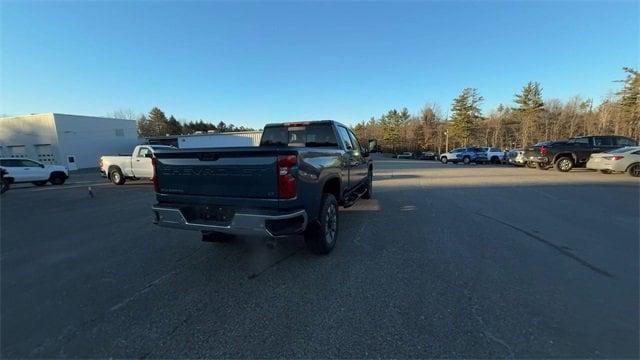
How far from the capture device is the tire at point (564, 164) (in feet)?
58.5

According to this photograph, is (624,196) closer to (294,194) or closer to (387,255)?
(387,255)

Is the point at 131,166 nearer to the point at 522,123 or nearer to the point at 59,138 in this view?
the point at 59,138

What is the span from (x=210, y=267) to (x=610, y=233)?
22.8 ft

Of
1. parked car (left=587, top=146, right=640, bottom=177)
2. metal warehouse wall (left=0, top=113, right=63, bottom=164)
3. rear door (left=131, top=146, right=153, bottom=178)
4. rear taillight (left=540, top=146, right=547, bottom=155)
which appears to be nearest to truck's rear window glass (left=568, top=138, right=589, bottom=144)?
rear taillight (left=540, top=146, right=547, bottom=155)

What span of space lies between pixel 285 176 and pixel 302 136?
2.86 metres

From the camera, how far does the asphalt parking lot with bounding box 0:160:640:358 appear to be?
8.98 feet

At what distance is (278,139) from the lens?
6.70 m

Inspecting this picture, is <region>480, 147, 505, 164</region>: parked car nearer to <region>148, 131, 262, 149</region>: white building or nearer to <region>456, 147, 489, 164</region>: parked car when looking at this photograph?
<region>456, 147, 489, 164</region>: parked car

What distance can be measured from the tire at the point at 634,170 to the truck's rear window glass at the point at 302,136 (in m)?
15.9

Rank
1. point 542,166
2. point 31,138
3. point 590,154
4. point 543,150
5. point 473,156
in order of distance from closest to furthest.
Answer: point 590,154, point 543,150, point 542,166, point 473,156, point 31,138

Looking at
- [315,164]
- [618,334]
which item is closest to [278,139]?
[315,164]

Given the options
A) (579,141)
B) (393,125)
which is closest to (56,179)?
(579,141)

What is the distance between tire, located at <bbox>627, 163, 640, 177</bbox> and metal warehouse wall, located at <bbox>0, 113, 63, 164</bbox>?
4578 centimetres

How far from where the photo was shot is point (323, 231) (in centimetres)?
466
